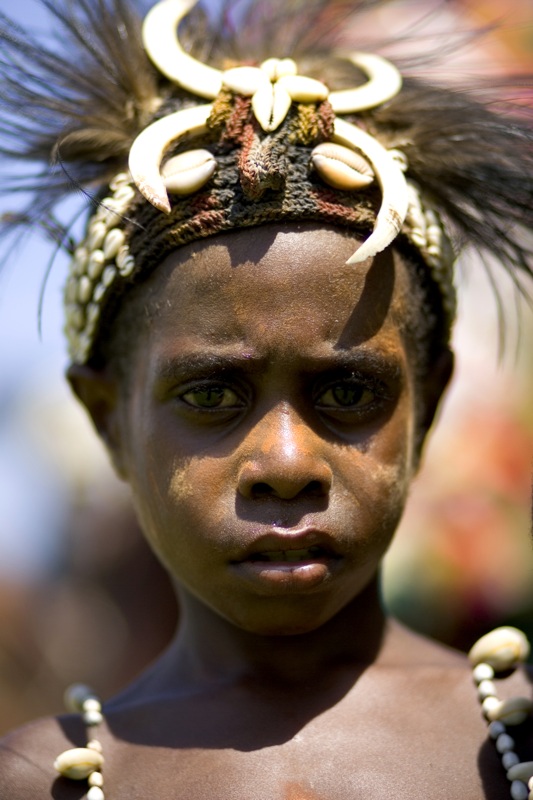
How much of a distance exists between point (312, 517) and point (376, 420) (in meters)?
0.30

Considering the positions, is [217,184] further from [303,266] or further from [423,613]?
[423,613]

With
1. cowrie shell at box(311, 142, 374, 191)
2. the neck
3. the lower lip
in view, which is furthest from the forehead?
the neck

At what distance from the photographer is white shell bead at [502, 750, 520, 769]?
219 cm

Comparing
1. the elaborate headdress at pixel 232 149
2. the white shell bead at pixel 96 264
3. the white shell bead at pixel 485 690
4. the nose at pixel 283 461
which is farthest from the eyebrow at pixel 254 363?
the white shell bead at pixel 485 690

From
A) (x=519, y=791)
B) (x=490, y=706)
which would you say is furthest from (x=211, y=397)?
(x=519, y=791)

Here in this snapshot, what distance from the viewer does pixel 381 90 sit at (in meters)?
2.55

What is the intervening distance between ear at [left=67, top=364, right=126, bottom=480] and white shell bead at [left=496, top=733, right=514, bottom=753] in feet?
3.50

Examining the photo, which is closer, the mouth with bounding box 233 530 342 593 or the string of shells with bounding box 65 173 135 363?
the mouth with bounding box 233 530 342 593

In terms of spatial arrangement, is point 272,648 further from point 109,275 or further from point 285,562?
point 109,275

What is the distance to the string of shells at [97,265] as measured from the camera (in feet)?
8.06

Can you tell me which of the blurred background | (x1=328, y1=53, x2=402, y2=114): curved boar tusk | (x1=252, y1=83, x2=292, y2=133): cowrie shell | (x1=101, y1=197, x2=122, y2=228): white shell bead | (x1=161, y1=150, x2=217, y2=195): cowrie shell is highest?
(x1=328, y1=53, x2=402, y2=114): curved boar tusk

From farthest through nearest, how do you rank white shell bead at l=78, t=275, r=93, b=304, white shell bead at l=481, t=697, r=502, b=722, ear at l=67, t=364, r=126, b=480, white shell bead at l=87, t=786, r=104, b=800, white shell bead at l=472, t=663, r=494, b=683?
ear at l=67, t=364, r=126, b=480 → white shell bead at l=78, t=275, r=93, b=304 → white shell bead at l=472, t=663, r=494, b=683 → white shell bead at l=481, t=697, r=502, b=722 → white shell bead at l=87, t=786, r=104, b=800

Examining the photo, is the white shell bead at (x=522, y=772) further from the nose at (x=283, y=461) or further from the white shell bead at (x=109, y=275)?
the white shell bead at (x=109, y=275)

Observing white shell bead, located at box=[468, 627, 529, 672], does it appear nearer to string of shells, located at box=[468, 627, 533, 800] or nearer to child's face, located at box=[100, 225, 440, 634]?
string of shells, located at box=[468, 627, 533, 800]
